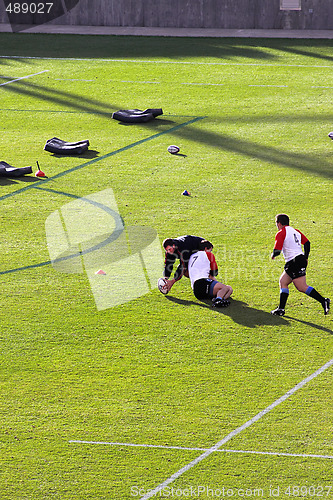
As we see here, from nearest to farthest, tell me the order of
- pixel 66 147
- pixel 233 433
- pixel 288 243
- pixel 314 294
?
pixel 233 433 → pixel 314 294 → pixel 288 243 → pixel 66 147

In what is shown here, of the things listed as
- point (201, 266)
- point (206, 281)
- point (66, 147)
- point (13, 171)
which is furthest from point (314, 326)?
point (66, 147)

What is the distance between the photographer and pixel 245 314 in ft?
31.3

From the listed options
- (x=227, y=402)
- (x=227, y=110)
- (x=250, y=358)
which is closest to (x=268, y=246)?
(x=250, y=358)

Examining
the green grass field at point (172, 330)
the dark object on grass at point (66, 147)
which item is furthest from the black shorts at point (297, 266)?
the dark object on grass at point (66, 147)

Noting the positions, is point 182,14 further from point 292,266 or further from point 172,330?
point 172,330

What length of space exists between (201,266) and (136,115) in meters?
10.5

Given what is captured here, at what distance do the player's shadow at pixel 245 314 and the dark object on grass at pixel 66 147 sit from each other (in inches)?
306

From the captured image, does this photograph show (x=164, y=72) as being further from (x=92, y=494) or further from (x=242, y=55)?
(x=92, y=494)

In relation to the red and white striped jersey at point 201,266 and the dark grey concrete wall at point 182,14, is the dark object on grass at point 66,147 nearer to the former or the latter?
the red and white striped jersey at point 201,266

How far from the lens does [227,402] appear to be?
7.68 metres

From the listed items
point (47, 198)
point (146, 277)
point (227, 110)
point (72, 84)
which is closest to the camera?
point (146, 277)

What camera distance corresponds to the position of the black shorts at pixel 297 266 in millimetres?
9422

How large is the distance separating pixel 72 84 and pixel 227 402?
1805cm

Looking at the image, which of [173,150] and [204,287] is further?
[173,150]
